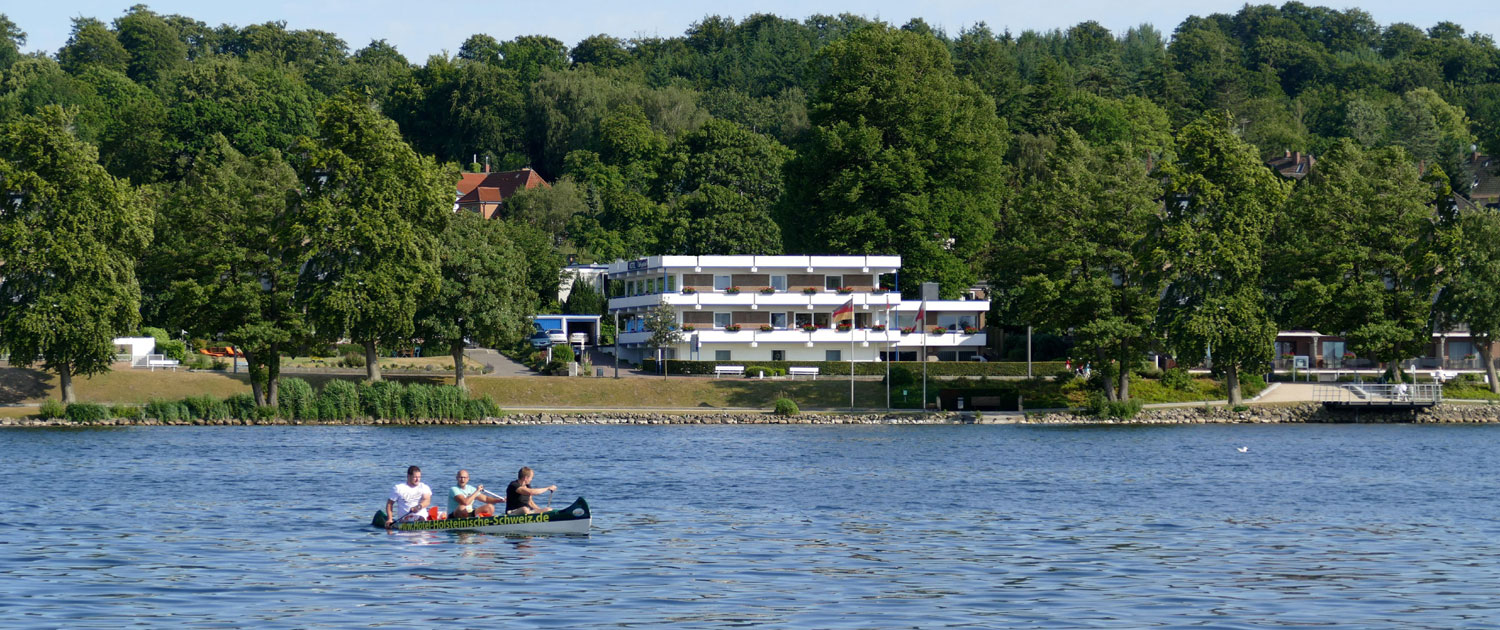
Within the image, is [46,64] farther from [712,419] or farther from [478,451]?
[478,451]

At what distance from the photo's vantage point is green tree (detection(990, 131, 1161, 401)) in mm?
89938

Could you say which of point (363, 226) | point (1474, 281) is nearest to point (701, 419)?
point (363, 226)

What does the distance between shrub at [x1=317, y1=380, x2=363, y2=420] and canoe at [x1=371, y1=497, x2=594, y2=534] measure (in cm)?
4891

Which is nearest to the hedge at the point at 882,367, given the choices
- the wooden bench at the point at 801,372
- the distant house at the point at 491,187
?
the wooden bench at the point at 801,372

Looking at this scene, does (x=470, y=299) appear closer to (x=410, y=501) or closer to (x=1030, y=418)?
(x=1030, y=418)

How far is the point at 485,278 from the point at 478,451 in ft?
102

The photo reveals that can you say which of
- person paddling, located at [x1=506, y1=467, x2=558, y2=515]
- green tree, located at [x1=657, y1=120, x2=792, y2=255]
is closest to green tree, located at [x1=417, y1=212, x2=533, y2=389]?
green tree, located at [x1=657, y1=120, x2=792, y2=255]

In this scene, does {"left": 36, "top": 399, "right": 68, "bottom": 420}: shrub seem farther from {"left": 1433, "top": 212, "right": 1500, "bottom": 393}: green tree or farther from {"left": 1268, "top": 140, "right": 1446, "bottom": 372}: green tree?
{"left": 1433, "top": 212, "right": 1500, "bottom": 393}: green tree

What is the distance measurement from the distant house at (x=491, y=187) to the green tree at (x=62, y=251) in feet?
260

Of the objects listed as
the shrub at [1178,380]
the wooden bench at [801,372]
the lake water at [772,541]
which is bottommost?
the lake water at [772,541]

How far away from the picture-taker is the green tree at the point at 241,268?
8488cm

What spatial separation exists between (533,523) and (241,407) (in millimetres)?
50378

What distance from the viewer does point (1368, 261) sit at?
9562 centimetres

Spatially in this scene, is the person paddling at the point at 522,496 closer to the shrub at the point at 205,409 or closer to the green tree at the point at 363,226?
the green tree at the point at 363,226
